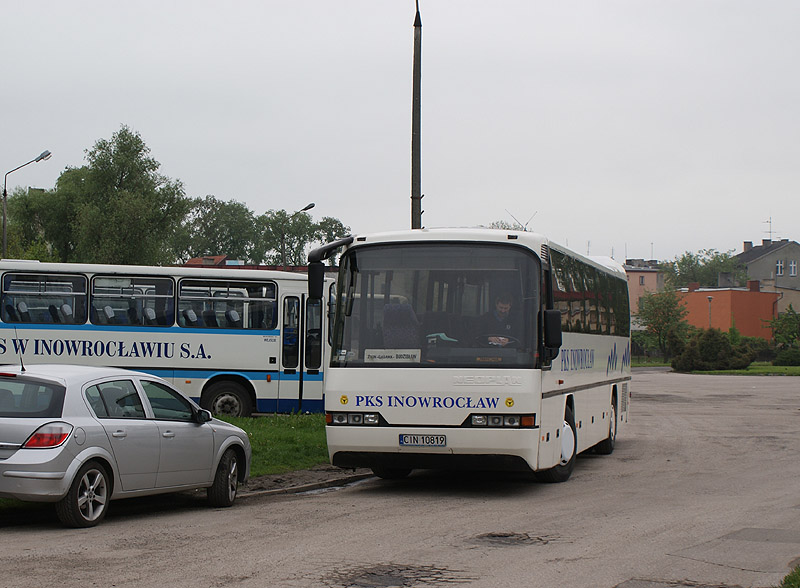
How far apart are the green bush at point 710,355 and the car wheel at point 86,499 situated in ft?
210

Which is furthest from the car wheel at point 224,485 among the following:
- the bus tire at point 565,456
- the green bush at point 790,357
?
the green bush at point 790,357

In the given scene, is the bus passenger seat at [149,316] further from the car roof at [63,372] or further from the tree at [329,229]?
the tree at [329,229]

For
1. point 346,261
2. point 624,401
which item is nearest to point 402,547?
point 346,261

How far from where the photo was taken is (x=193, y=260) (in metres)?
116

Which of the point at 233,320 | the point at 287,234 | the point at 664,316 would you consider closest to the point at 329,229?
the point at 287,234

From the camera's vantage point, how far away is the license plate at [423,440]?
12.3 metres

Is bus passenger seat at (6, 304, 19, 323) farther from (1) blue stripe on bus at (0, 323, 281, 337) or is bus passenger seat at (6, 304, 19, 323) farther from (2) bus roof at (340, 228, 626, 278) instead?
(2) bus roof at (340, 228, 626, 278)

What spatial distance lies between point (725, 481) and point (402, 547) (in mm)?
7146

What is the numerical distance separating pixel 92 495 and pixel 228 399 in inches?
489

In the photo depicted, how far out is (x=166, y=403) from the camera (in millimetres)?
11273

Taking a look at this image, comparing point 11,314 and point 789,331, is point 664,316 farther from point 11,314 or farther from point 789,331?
point 11,314

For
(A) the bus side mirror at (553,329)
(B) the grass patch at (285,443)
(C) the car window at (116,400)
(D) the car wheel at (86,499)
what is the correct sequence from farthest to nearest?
1. (B) the grass patch at (285,443)
2. (A) the bus side mirror at (553,329)
3. (C) the car window at (116,400)
4. (D) the car wheel at (86,499)

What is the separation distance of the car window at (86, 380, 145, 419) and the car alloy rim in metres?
0.59

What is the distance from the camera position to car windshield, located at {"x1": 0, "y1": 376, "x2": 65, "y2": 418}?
9.64 meters
